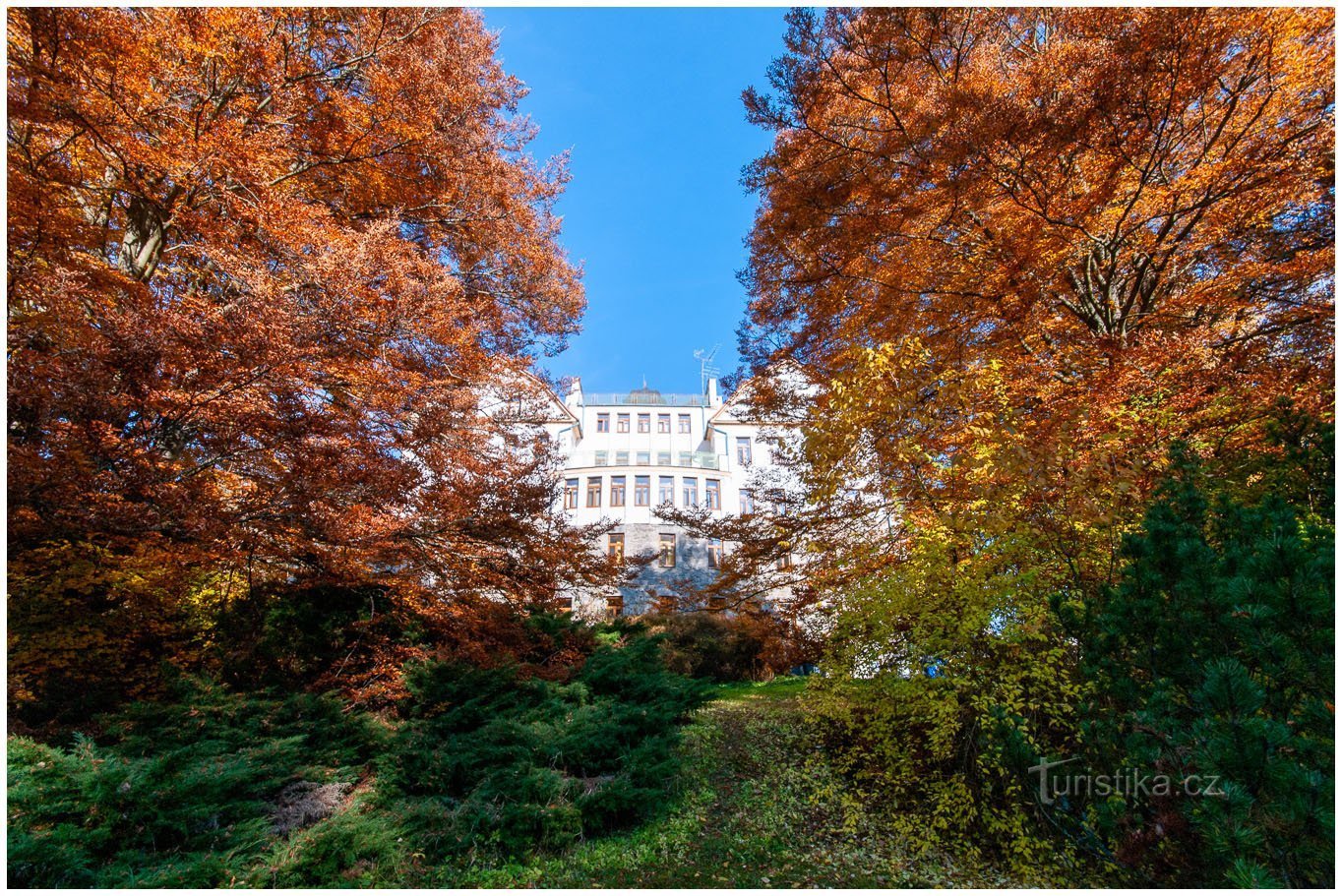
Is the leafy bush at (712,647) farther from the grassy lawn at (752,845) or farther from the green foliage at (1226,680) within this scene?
the green foliage at (1226,680)

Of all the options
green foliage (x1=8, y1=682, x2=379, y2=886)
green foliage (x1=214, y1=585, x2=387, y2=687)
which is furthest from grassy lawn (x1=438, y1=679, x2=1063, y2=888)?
green foliage (x1=214, y1=585, x2=387, y2=687)

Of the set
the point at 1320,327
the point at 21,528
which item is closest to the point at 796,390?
the point at 1320,327

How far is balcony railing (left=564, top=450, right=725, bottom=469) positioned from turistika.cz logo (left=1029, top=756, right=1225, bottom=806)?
21.1 m

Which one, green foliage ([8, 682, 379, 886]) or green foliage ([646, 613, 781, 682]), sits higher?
green foliage ([646, 613, 781, 682])

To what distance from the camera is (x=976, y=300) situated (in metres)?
8.23

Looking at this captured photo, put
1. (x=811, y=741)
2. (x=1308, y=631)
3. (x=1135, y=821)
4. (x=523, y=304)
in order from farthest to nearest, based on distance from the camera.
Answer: (x=523, y=304) < (x=811, y=741) < (x=1135, y=821) < (x=1308, y=631)

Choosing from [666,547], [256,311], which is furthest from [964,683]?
[666,547]

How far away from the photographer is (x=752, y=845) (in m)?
5.30

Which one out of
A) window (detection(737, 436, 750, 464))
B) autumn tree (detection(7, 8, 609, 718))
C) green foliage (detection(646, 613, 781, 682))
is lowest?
green foliage (detection(646, 613, 781, 682))

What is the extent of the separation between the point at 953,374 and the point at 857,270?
273cm

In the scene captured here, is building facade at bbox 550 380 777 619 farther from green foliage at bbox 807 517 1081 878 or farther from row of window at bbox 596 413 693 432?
green foliage at bbox 807 517 1081 878

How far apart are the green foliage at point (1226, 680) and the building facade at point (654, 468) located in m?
17.9

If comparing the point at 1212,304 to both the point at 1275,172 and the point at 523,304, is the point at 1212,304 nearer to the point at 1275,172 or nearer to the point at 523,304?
A: the point at 1275,172

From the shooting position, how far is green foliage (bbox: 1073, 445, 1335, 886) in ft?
7.17
